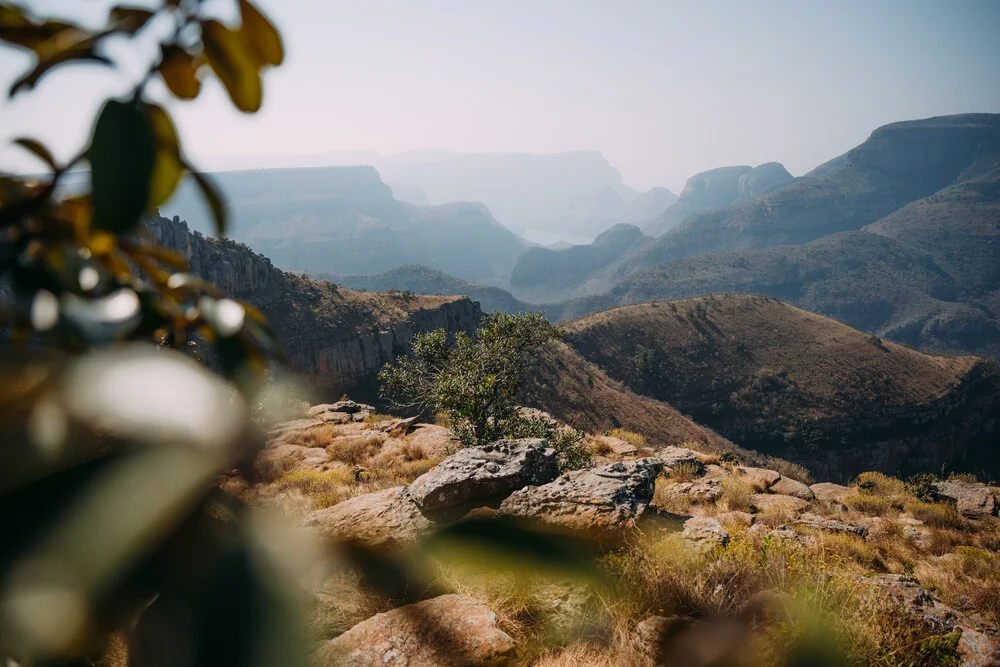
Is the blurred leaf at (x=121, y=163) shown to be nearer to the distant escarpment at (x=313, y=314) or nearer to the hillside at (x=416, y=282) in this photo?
the distant escarpment at (x=313, y=314)

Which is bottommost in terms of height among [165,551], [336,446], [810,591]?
[336,446]

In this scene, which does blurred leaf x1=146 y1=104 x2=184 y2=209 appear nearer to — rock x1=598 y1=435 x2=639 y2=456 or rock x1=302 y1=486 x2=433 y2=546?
rock x1=302 y1=486 x2=433 y2=546

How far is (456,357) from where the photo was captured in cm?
1038

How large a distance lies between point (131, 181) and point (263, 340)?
241 millimetres

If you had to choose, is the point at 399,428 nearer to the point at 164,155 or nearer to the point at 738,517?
the point at 738,517

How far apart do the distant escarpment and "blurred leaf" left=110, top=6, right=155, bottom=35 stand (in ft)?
143

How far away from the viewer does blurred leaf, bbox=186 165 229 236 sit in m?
0.57

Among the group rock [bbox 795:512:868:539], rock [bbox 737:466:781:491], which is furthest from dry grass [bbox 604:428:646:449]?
rock [bbox 795:512:868:539]

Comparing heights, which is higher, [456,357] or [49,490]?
[49,490]

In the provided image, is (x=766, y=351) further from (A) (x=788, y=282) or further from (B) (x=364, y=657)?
(A) (x=788, y=282)

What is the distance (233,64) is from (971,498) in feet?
53.5

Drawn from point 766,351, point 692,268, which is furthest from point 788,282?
point 766,351

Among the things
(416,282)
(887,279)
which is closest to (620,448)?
(416,282)

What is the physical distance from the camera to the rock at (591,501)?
4.30m
